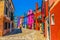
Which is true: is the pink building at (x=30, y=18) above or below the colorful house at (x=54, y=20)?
above

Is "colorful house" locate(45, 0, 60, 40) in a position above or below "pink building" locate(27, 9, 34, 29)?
below

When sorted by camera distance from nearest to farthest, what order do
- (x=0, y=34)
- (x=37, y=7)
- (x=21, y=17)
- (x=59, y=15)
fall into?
1. (x=59, y=15)
2. (x=0, y=34)
3. (x=37, y=7)
4. (x=21, y=17)

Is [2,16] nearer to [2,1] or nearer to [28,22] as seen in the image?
[2,1]

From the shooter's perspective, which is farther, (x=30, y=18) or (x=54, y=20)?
(x=30, y=18)

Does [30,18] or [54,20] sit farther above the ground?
[30,18]

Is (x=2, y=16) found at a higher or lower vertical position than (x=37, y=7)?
lower

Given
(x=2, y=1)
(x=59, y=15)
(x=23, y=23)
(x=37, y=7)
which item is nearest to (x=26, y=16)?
(x=23, y=23)

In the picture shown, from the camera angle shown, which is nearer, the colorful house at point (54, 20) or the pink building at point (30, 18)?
the colorful house at point (54, 20)

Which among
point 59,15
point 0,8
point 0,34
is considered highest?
point 0,8

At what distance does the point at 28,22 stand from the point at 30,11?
399 centimetres

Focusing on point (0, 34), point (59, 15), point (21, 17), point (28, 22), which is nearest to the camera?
point (59, 15)

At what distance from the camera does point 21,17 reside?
191 ft

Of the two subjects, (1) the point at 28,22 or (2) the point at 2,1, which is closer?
(2) the point at 2,1

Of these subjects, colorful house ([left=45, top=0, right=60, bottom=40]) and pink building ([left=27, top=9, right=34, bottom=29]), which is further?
pink building ([left=27, top=9, right=34, bottom=29])
